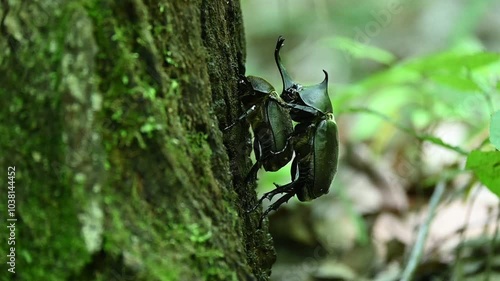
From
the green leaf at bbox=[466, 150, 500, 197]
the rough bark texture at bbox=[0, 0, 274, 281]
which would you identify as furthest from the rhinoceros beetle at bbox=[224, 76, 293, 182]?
the green leaf at bbox=[466, 150, 500, 197]

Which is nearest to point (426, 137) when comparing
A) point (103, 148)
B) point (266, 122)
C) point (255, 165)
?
point (266, 122)

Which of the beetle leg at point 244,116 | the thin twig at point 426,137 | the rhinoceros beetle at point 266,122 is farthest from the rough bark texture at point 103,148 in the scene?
the thin twig at point 426,137

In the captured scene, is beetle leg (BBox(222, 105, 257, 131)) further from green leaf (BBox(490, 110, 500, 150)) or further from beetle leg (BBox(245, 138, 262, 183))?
green leaf (BBox(490, 110, 500, 150))

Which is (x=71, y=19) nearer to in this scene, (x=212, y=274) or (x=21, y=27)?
(x=21, y=27)

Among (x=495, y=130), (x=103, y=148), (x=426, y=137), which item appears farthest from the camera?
(x=426, y=137)

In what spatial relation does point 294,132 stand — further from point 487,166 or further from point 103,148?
point 103,148

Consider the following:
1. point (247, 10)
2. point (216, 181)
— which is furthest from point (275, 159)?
point (247, 10)
